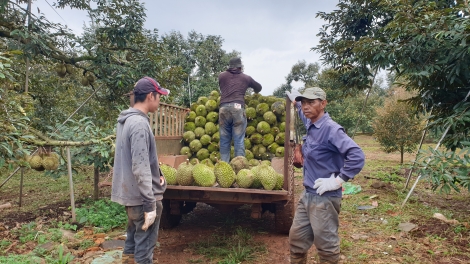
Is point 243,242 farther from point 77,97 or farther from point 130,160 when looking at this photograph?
point 77,97

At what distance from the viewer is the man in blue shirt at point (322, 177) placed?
277 centimetres

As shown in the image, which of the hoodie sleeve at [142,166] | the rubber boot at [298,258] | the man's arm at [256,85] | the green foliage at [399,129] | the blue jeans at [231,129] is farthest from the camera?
the green foliage at [399,129]

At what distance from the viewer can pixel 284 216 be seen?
4387mm

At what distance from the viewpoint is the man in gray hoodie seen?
265cm

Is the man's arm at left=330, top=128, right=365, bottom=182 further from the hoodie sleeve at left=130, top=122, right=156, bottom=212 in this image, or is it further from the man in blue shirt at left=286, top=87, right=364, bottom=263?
the hoodie sleeve at left=130, top=122, right=156, bottom=212

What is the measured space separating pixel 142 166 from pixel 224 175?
1327 mm

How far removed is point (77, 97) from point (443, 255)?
43.3ft

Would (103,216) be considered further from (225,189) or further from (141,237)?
(141,237)

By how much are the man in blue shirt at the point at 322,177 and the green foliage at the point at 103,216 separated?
3.32m

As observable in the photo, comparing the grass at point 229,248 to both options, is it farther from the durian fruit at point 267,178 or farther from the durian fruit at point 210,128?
the durian fruit at point 210,128

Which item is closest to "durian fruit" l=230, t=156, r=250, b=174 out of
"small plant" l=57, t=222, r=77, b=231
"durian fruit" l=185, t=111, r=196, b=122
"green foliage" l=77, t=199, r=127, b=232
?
"durian fruit" l=185, t=111, r=196, b=122

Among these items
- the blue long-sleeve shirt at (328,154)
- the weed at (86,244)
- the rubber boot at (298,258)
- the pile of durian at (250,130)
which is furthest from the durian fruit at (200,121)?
the rubber boot at (298,258)

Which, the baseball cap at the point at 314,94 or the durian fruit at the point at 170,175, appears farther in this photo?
the durian fruit at the point at 170,175

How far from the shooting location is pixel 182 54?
1881cm
